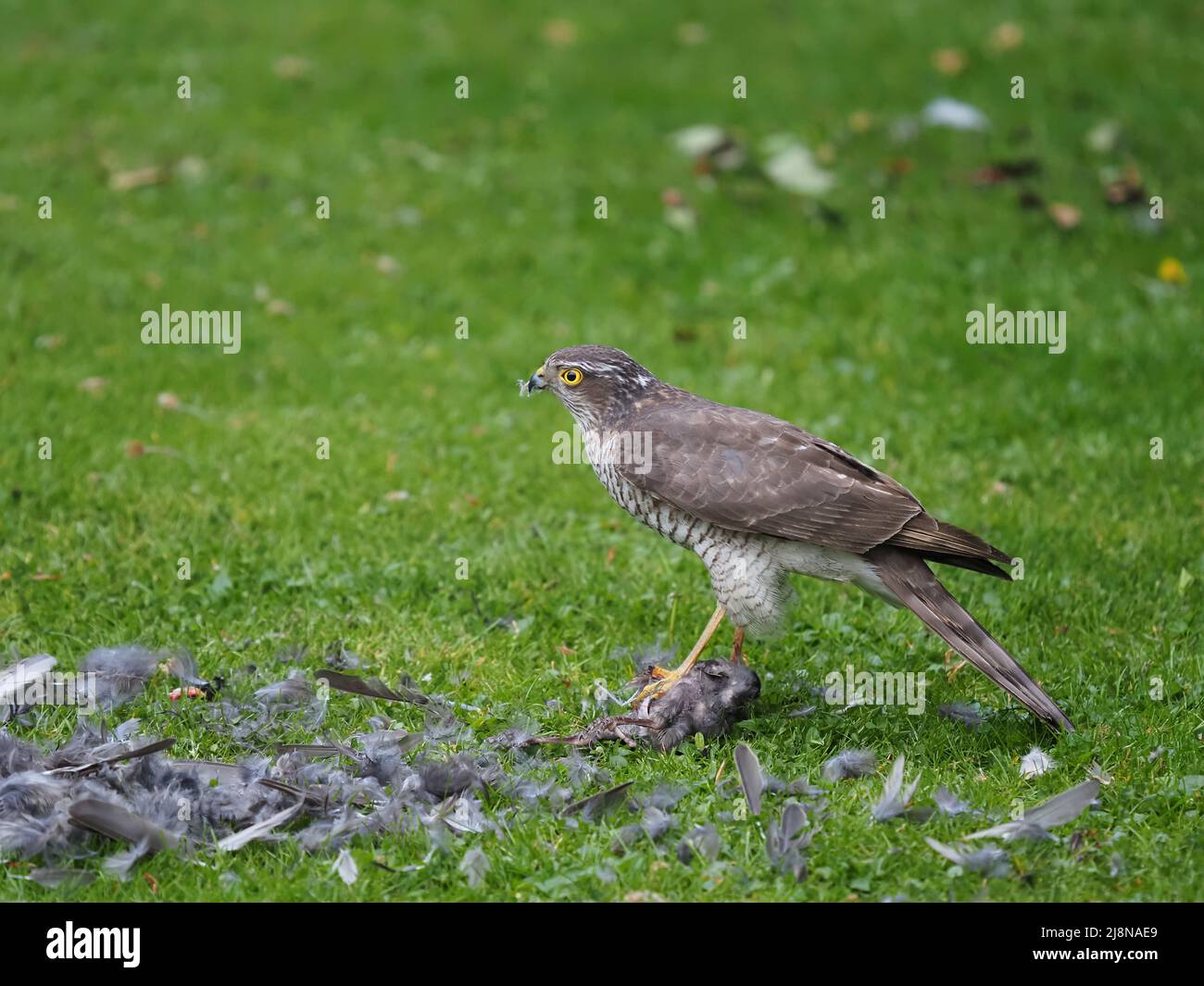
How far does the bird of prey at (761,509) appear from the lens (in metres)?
5.01

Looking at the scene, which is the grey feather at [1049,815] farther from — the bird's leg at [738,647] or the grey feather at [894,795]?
the bird's leg at [738,647]

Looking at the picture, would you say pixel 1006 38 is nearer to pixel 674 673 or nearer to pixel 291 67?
pixel 291 67

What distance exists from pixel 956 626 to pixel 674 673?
3.53ft

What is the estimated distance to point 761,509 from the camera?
5062mm

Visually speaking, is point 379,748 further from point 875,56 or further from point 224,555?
point 875,56

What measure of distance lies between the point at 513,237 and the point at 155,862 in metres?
6.53

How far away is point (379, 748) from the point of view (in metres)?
4.80

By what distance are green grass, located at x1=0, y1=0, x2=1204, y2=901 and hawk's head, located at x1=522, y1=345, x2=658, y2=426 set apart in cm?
107

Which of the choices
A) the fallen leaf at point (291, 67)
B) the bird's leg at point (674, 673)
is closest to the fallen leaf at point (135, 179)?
the fallen leaf at point (291, 67)

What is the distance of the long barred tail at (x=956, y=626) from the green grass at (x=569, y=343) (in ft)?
0.89

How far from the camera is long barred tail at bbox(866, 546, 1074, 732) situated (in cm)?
486

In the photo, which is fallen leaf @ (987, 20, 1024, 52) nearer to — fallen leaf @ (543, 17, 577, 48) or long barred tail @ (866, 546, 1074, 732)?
fallen leaf @ (543, 17, 577, 48)

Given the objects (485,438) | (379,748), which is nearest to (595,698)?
(379,748)

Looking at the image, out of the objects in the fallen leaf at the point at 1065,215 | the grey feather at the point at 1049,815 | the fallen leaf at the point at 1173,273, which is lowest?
the grey feather at the point at 1049,815
